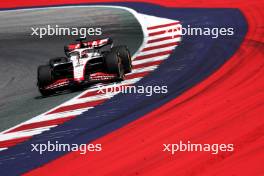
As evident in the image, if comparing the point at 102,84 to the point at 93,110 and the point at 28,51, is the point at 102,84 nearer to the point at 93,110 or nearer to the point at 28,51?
the point at 93,110

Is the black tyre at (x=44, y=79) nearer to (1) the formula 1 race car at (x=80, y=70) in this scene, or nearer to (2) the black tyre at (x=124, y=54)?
(1) the formula 1 race car at (x=80, y=70)

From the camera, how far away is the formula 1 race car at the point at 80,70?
14.3 meters

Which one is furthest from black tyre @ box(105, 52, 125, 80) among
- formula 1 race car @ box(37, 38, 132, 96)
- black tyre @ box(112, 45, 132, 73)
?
black tyre @ box(112, 45, 132, 73)

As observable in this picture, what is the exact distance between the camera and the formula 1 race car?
47.0ft

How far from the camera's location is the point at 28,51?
20906mm

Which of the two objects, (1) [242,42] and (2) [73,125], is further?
(1) [242,42]

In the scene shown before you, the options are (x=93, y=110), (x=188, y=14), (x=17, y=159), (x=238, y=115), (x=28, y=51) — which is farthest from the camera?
(x=188, y=14)

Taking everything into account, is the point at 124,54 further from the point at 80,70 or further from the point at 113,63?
the point at 80,70

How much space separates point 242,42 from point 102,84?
5.28 meters

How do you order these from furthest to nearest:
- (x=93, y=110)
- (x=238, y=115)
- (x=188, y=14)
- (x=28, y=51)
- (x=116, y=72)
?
(x=188, y=14)
(x=28, y=51)
(x=116, y=72)
(x=93, y=110)
(x=238, y=115)

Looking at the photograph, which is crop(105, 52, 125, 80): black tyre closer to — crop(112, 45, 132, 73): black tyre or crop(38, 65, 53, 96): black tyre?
crop(112, 45, 132, 73): black tyre

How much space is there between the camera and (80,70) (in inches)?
565

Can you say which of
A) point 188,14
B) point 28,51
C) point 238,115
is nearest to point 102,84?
point 238,115

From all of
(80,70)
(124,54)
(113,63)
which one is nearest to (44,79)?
(80,70)
